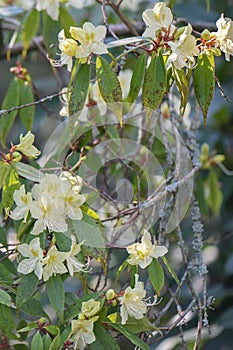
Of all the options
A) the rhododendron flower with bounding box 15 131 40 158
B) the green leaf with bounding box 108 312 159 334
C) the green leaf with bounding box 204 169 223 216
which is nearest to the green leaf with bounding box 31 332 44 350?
the green leaf with bounding box 108 312 159 334

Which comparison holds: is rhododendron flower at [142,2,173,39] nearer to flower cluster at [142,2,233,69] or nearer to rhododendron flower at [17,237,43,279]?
flower cluster at [142,2,233,69]

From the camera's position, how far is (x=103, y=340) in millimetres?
920

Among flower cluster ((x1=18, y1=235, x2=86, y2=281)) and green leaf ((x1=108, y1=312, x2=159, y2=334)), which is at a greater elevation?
flower cluster ((x1=18, y1=235, x2=86, y2=281))

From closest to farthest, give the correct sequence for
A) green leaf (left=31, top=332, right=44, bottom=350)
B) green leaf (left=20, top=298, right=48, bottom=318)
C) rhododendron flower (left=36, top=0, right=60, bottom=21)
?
green leaf (left=31, top=332, right=44, bottom=350)
green leaf (left=20, top=298, right=48, bottom=318)
rhododendron flower (left=36, top=0, right=60, bottom=21)

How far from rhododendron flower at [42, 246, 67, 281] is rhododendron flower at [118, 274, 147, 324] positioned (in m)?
0.08

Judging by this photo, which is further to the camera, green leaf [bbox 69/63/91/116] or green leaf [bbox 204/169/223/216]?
green leaf [bbox 204/169/223/216]

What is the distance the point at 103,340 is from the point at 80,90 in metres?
0.32

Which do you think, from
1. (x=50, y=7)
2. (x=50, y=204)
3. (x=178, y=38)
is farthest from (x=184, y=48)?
(x=50, y=7)

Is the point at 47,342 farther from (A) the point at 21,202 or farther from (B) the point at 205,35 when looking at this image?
(B) the point at 205,35

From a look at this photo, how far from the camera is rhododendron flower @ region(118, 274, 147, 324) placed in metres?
0.92

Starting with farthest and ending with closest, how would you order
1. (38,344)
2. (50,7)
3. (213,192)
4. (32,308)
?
(213,192), (50,7), (32,308), (38,344)

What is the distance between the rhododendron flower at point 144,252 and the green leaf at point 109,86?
169mm

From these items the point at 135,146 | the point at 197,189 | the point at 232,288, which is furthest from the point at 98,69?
the point at 232,288

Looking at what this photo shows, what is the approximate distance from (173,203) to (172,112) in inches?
7.1
